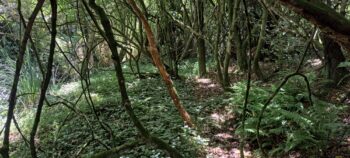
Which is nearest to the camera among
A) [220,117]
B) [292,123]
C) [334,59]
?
[292,123]

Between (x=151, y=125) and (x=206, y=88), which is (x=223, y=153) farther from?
(x=206, y=88)

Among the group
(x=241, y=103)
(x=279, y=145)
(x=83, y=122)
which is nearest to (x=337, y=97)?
(x=241, y=103)

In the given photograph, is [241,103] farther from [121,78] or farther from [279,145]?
[121,78]

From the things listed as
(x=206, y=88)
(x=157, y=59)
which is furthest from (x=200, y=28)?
(x=157, y=59)

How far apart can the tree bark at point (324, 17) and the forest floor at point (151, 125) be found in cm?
187

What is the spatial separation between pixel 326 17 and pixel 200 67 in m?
6.50

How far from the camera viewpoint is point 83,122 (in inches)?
214

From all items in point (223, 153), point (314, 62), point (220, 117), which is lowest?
point (223, 153)

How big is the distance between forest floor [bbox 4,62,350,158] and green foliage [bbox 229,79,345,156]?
14 centimetres

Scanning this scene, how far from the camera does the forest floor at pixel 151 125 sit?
4246 mm

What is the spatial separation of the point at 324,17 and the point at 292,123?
2.55 metres

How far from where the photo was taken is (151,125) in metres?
4.91

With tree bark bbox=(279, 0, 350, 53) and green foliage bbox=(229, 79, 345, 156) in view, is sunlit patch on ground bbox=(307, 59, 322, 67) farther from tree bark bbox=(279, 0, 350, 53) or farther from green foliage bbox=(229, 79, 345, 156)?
tree bark bbox=(279, 0, 350, 53)

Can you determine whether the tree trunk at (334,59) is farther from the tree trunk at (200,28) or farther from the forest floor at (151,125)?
the tree trunk at (200,28)
